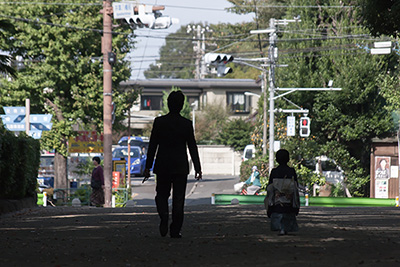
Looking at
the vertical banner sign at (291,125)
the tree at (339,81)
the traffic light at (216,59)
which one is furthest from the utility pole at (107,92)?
the tree at (339,81)

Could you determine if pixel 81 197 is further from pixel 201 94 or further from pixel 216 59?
pixel 201 94

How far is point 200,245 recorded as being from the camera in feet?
30.2

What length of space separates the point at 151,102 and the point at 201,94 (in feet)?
18.7

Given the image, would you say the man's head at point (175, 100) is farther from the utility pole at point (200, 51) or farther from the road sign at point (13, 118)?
the utility pole at point (200, 51)

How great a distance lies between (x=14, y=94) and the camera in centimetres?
3966

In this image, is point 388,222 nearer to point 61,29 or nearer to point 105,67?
point 105,67

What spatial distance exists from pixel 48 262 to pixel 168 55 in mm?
126767

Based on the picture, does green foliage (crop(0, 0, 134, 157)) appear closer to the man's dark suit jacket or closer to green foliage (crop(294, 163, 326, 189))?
green foliage (crop(294, 163, 326, 189))

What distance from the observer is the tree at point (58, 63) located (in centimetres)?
3953

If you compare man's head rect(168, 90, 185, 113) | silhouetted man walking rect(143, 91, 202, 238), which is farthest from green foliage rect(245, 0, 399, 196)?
silhouetted man walking rect(143, 91, 202, 238)

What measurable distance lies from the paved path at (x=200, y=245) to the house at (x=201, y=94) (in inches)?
2643

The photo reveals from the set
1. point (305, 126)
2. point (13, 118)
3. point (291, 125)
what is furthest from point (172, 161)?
point (291, 125)

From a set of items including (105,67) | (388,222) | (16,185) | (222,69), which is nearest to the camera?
(388,222)

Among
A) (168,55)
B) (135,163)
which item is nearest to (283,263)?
(135,163)
